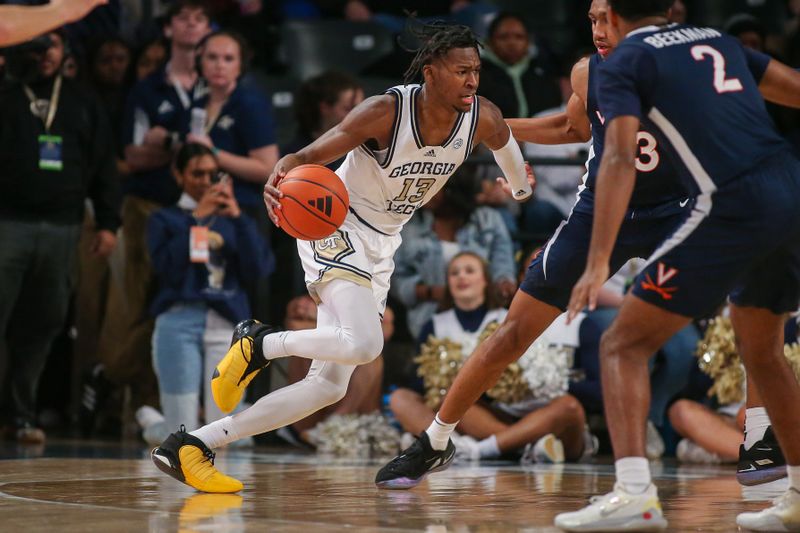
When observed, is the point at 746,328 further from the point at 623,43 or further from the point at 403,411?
the point at 403,411

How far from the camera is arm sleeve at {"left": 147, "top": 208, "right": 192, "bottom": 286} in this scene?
26.1 ft

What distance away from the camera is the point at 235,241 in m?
8.03

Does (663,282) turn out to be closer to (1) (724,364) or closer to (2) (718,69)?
(2) (718,69)

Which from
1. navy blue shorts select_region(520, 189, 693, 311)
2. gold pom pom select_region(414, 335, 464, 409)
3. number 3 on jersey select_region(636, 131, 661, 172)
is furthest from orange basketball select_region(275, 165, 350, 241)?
gold pom pom select_region(414, 335, 464, 409)

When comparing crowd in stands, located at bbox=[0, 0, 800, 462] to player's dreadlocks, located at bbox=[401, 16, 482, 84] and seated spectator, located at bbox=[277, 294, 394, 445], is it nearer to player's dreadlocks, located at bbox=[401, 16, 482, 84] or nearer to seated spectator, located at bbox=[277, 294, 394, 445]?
seated spectator, located at bbox=[277, 294, 394, 445]

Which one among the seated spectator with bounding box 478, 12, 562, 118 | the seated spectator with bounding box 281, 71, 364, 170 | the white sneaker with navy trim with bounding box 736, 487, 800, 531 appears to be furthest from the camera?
the seated spectator with bounding box 478, 12, 562, 118

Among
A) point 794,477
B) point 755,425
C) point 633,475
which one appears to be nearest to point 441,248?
Answer: point 755,425

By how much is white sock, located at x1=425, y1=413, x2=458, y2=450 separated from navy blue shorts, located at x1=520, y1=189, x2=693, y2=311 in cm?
69

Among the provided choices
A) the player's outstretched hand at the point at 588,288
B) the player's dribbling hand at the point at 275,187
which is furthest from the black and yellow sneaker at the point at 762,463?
the player's dribbling hand at the point at 275,187

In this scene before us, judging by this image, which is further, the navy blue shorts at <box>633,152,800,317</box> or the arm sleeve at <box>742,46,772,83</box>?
the arm sleeve at <box>742,46,772,83</box>

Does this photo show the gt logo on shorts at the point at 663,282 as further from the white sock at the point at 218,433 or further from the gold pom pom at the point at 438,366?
the gold pom pom at the point at 438,366

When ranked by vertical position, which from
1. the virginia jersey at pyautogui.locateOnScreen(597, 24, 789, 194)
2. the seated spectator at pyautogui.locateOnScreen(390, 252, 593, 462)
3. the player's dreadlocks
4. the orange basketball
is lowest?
the seated spectator at pyautogui.locateOnScreen(390, 252, 593, 462)

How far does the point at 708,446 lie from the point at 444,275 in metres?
2.12

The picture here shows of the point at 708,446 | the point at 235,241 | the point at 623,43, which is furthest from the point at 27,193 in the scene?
the point at 623,43
